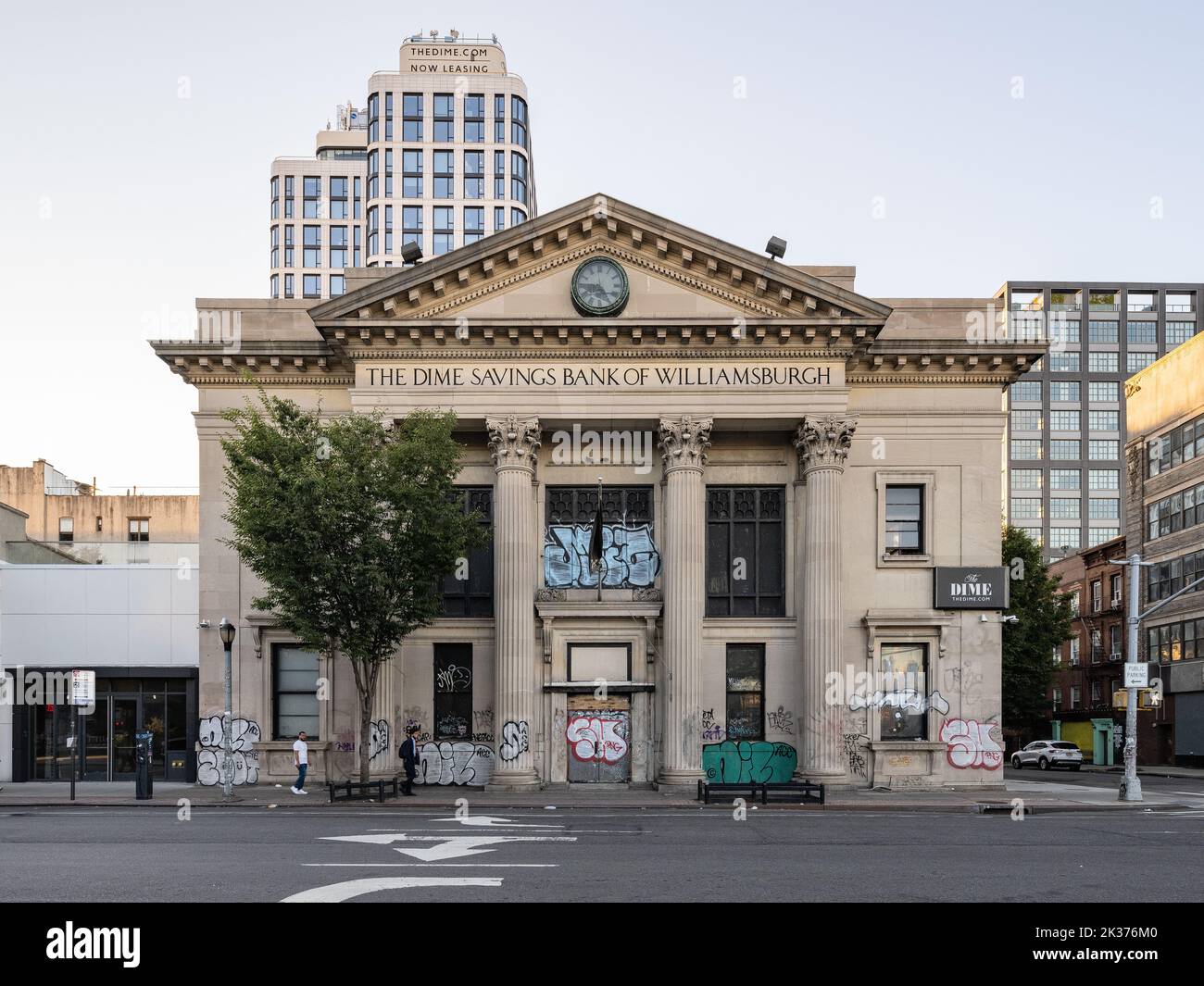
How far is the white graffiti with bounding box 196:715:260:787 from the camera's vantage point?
3278cm

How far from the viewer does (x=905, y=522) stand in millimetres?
33969

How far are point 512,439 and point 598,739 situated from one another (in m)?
8.86

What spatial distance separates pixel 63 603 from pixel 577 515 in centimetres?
1697

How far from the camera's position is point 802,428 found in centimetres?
3234

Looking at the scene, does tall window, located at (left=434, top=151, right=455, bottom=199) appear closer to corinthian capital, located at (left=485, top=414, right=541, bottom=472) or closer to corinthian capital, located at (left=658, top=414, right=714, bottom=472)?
corinthian capital, located at (left=485, top=414, right=541, bottom=472)

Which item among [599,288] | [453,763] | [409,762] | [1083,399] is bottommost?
[453,763]


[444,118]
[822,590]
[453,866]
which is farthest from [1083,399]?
[453,866]

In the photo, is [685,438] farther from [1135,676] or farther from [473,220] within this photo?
Result: [473,220]

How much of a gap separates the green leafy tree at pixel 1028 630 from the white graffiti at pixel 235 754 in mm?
39508

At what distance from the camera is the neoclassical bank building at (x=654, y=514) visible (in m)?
31.8

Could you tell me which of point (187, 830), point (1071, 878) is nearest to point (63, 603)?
point (187, 830)

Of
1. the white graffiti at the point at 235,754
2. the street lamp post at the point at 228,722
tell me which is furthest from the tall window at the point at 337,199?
the street lamp post at the point at 228,722

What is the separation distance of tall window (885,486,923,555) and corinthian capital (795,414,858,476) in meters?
2.62

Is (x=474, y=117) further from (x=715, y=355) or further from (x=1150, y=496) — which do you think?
(x=715, y=355)
